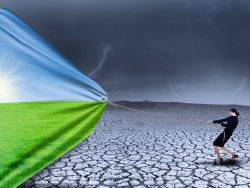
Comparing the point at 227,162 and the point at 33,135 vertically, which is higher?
the point at 33,135

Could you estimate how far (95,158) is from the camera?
18.1 feet

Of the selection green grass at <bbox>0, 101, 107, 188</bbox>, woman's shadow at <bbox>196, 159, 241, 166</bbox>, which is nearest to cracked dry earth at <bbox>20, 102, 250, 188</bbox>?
woman's shadow at <bbox>196, 159, 241, 166</bbox>

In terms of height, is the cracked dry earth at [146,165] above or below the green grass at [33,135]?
below

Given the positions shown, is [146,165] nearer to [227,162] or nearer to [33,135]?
[227,162]

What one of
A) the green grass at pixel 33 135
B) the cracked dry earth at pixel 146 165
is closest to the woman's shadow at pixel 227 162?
the cracked dry earth at pixel 146 165

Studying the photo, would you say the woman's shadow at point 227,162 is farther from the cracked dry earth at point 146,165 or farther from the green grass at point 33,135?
the green grass at point 33,135

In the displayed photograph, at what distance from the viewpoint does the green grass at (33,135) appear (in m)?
1.93

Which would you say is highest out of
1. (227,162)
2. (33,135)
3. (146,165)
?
(33,135)

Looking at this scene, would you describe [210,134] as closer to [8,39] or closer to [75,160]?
[75,160]

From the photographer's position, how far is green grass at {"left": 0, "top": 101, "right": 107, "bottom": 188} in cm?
193

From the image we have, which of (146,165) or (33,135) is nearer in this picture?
(33,135)

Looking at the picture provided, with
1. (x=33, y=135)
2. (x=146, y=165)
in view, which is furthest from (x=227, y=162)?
(x=33, y=135)

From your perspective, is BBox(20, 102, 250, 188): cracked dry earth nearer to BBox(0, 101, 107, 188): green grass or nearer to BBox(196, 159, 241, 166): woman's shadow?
BBox(196, 159, 241, 166): woman's shadow

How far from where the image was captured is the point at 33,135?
203 cm
